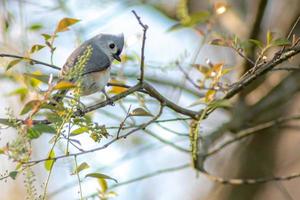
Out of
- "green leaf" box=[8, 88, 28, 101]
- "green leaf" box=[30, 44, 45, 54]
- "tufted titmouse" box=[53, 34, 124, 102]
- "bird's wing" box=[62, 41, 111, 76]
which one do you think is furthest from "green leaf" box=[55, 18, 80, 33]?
"green leaf" box=[8, 88, 28, 101]

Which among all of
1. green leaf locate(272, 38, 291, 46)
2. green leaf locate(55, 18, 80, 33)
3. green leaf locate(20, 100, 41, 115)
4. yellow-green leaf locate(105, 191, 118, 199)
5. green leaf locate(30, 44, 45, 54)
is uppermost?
green leaf locate(55, 18, 80, 33)

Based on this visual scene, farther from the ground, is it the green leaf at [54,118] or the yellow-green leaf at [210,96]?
the yellow-green leaf at [210,96]

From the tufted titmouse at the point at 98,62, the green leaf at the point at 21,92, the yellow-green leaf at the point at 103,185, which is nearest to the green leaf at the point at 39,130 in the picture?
the tufted titmouse at the point at 98,62

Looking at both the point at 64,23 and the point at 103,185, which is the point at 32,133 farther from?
the point at 103,185

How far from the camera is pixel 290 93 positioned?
9.28 ft

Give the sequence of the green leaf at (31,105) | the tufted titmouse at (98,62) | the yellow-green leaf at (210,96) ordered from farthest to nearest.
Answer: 1. the tufted titmouse at (98,62)
2. the yellow-green leaf at (210,96)
3. the green leaf at (31,105)

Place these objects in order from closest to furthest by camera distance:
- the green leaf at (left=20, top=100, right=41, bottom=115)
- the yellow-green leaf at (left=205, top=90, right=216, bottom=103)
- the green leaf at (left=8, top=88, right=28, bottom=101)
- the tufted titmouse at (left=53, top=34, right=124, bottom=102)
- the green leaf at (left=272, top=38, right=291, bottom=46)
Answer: the green leaf at (left=20, top=100, right=41, bottom=115), the green leaf at (left=272, top=38, right=291, bottom=46), the yellow-green leaf at (left=205, top=90, right=216, bottom=103), the tufted titmouse at (left=53, top=34, right=124, bottom=102), the green leaf at (left=8, top=88, right=28, bottom=101)

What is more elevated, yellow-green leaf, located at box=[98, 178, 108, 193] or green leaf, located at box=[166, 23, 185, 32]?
green leaf, located at box=[166, 23, 185, 32]

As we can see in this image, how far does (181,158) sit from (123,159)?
1.81 metres

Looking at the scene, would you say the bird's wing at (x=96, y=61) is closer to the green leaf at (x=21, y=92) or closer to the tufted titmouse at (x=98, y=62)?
the tufted titmouse at (x=98, y=62)

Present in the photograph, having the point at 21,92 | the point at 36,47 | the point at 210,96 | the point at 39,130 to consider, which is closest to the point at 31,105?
the point at 39,130

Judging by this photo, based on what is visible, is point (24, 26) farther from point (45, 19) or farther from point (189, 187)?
point (189, 187)

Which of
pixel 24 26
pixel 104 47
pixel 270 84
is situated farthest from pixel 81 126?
pixel 270 84

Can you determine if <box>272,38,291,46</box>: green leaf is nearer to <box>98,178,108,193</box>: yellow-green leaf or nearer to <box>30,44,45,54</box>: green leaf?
<box>30,44,45,54</box>: green leaf
